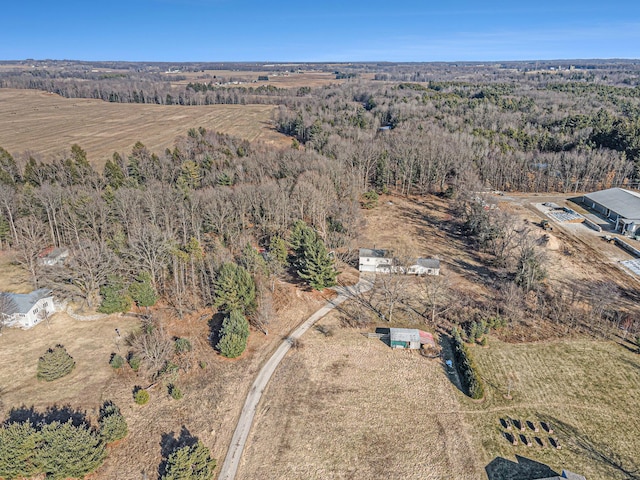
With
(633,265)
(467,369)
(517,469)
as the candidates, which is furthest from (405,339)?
(633,265)

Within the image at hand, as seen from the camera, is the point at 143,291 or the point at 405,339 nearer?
the point at 405,339

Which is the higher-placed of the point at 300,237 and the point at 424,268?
the point at 300,237

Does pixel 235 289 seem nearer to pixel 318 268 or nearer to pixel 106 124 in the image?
pixel 318 268

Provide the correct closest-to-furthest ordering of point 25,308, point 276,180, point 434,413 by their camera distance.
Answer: point 434,413 < point 25,308 < point 276,180

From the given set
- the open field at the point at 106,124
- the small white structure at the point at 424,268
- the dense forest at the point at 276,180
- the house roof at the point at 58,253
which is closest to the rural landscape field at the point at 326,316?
the small white structure at the point at 424,268

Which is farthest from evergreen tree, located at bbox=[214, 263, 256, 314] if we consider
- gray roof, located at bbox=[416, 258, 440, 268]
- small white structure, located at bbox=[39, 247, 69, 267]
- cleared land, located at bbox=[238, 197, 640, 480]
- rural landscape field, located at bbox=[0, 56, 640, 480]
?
gray roof, located at bbox=[416, 258, 440, 268]

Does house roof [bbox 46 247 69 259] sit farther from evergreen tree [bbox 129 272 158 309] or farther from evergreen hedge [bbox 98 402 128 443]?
evergreen hedge [bbox 98 402 128 443]
